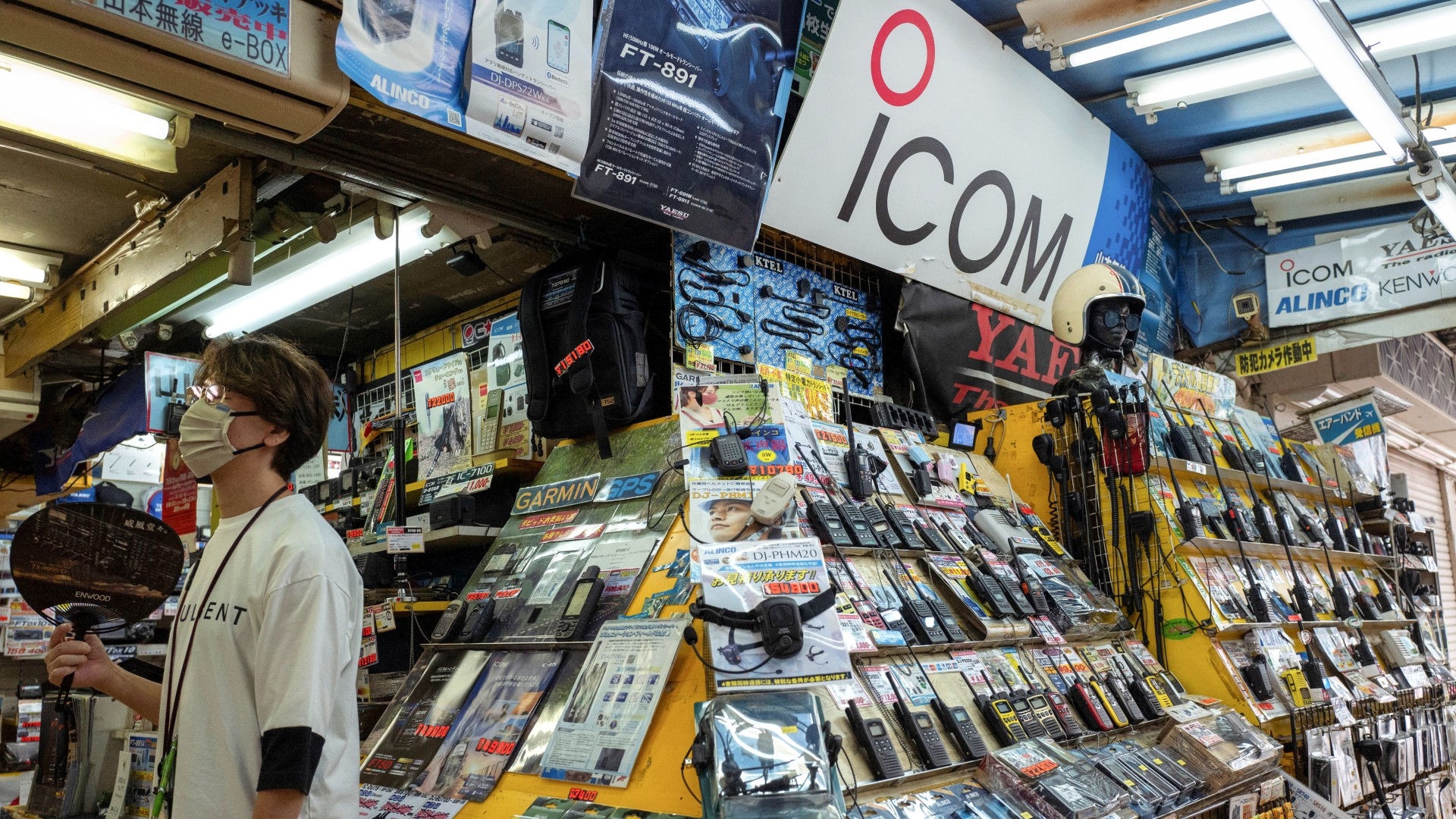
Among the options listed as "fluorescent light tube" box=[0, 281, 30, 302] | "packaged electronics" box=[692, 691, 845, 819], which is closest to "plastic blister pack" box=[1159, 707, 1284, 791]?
"packaged electronics" box=[692, 691, 845, 819]

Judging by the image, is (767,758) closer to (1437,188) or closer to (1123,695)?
(1123,695)

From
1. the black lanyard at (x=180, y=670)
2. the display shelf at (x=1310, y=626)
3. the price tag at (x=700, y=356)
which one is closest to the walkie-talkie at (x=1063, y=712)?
the display shelf at (x=1310, y=626)

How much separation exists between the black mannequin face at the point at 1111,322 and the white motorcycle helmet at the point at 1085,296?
2 cm

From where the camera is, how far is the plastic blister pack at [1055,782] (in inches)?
101

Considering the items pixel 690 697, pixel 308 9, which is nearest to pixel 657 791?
pixel 690 697

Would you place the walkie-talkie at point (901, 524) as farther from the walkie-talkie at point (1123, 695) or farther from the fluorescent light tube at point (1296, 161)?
the fluorescent light tube at point (1296, 161)

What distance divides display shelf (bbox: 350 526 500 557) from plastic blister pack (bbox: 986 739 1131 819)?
2509 millimetres

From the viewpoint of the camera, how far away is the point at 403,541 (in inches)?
155

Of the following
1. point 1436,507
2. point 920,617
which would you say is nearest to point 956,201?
point 920,617

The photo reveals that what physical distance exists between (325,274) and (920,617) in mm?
3574

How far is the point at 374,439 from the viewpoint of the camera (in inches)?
247

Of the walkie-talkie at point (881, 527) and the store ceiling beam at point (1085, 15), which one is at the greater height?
the store ceiling beam at point (1085, 15)

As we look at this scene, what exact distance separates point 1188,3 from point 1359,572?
350 centimetres

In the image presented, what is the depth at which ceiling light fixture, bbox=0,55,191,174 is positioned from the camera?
134 inches
